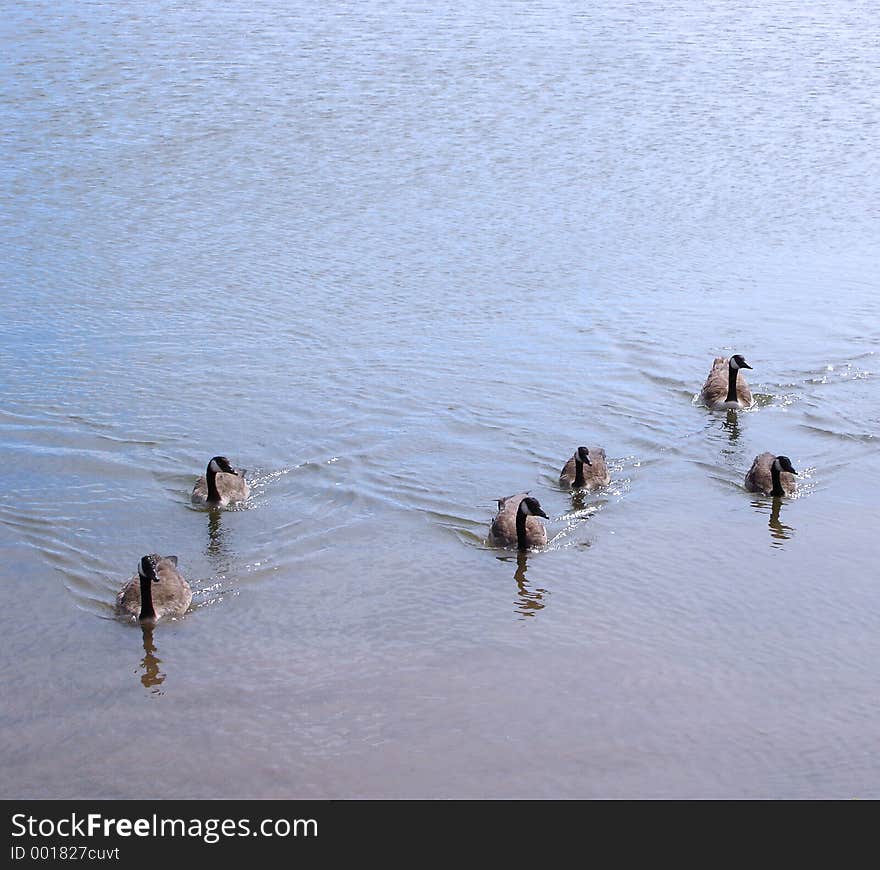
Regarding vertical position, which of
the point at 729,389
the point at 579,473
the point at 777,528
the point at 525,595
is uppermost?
the point at 729,389

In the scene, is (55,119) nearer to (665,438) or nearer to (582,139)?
(582,139)

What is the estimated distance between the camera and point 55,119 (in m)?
28.3

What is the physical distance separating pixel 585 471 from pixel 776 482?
200 centimetres

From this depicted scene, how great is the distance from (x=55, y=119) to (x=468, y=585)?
19.6 metres

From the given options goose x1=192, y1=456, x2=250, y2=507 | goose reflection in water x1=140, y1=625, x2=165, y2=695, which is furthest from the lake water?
→ goose x1=192, y1=456, x2=250, y2=507

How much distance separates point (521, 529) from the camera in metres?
12.9

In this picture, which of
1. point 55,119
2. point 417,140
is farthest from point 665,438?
point 55,119

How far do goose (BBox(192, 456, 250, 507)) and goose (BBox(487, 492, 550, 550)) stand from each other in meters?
2.73

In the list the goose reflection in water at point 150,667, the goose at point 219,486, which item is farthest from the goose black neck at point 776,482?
the goose reflection in water at point 150,667

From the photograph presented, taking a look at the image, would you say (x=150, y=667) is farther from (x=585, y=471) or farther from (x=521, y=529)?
(x=585, y=471)

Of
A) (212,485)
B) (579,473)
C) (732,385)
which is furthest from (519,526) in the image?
(732,385)

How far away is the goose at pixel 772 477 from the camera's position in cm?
1427

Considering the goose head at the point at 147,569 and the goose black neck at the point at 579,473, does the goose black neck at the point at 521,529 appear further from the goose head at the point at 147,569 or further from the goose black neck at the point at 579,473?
the goose head at the point at 147,569

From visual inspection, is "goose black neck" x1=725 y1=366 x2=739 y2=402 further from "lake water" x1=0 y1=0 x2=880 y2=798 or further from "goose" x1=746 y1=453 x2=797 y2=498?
"goose" x1=746 y1=453 x2=797 y2=498
